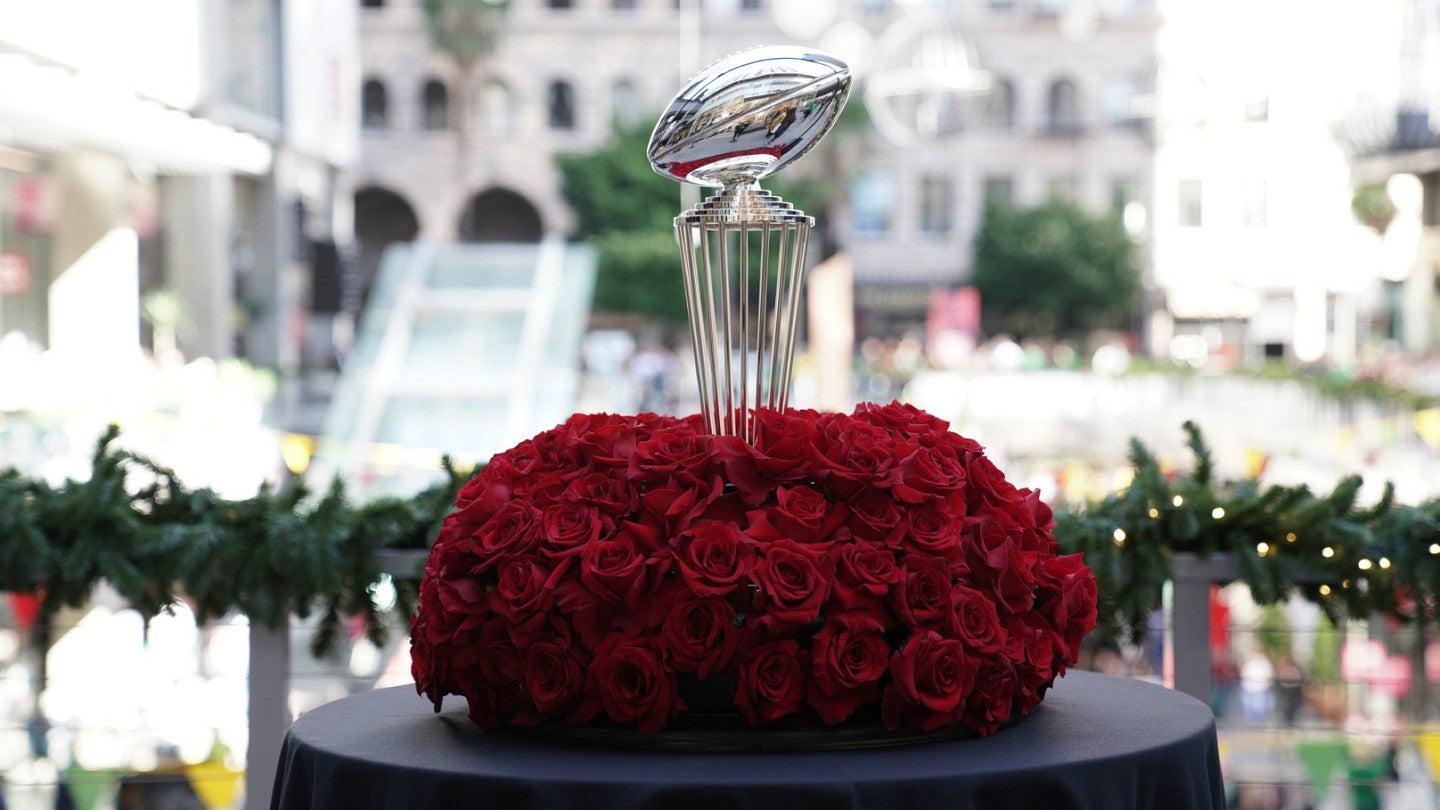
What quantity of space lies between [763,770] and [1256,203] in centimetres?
4378

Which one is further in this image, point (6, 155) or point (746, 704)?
point (6, 155)

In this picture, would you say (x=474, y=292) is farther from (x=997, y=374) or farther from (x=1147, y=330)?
(x=1147, y=330)

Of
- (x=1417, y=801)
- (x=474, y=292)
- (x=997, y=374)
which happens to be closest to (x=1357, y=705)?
(x=1417, y=801)

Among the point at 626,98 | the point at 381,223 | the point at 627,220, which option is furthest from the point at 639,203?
the point at 381,223

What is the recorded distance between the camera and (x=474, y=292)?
14078 mm

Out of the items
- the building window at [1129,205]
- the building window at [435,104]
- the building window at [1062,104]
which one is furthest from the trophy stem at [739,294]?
the building window at [435,104]

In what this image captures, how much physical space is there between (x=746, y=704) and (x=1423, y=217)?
3258cm

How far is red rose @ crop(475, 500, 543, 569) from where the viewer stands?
190 centimetres

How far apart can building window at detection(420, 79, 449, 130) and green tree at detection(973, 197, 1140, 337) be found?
15.7 m

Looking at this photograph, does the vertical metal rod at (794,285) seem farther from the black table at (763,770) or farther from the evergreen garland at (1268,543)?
the evergreen garland at (1268,543)

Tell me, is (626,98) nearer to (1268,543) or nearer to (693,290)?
(1268,543)

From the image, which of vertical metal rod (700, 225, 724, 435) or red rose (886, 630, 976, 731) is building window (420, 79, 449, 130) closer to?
vertical metal rod (700, 225, 724, 435)

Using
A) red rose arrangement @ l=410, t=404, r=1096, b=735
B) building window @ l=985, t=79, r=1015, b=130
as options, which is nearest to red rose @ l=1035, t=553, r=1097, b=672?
red rose arrangement @ l=410, t=404, r=1096, b=735

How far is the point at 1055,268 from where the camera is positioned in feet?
138
